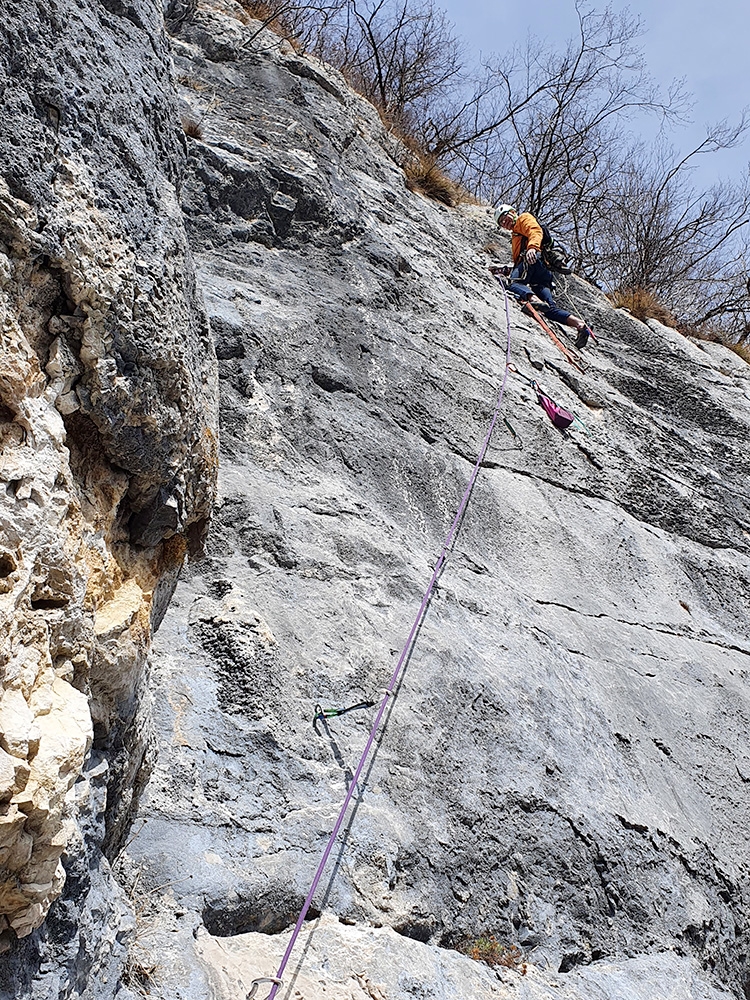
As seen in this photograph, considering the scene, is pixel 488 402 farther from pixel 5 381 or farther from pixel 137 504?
pixel 5 381

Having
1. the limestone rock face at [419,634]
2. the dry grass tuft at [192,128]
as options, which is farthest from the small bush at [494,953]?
the dry grass tuft at [192,128]

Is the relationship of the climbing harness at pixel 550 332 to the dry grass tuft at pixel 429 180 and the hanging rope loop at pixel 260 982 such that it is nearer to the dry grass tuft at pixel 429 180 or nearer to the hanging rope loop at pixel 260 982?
the dry grass tuft at pixel 429 180

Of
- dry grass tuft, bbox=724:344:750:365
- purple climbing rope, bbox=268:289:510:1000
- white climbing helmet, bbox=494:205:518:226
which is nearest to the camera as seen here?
purple climbing rope, bbox=268:289:510:1000

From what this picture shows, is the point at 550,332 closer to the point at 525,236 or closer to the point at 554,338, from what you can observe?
the point at 554,338

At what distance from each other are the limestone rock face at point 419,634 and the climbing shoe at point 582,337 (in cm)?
57

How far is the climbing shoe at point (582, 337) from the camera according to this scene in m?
6.86

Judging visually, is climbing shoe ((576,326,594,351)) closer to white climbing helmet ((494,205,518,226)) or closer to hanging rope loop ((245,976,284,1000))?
white climbing helmet ((494,205,518,226))

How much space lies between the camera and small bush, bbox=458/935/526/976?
275 cm

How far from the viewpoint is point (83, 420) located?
6.75 feet

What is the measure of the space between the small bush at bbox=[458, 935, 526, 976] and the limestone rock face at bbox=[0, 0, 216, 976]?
4.29ft

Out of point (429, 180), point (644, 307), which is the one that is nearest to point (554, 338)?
point (644, 307)

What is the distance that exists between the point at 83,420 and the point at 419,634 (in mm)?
1890

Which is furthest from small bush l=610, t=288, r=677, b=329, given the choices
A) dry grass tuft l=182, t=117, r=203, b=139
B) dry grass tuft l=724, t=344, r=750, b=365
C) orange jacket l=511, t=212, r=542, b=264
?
A: dry grass tuft l=182, t=117, r=203, b=139

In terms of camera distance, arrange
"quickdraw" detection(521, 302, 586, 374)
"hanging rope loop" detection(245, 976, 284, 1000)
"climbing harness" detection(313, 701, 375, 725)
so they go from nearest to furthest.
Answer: "hanging rope loop" detection(245, 976, 284, 1000) → "climbing harness" detection(313, 701, 375, 725) → "quickdraw" detection(521, 302, 586, 374)
